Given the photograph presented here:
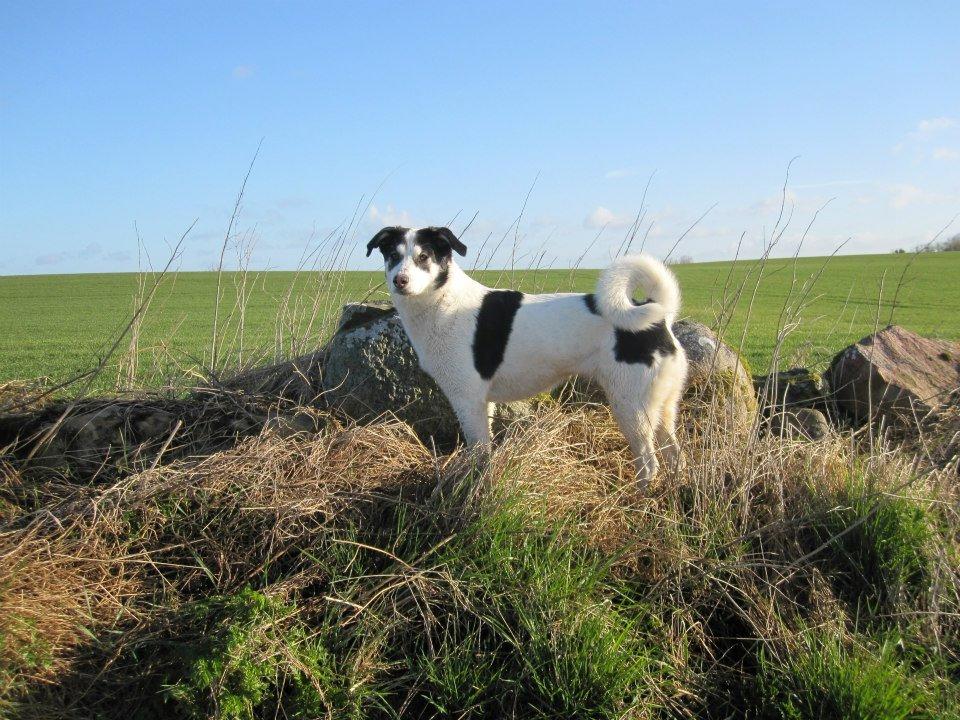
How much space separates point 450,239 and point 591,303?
1034 mm

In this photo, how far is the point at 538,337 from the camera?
469 centimetres

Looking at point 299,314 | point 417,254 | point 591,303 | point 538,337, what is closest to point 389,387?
point 417,254

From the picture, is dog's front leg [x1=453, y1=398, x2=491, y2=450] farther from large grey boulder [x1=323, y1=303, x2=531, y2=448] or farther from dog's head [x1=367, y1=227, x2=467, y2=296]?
dog's head [x1=367, y1=227, x2=467, y2=296]

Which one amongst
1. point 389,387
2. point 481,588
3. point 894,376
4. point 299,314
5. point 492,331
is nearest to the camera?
point 481,588

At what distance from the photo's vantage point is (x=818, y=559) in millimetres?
3713

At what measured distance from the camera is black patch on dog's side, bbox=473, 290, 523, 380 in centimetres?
475

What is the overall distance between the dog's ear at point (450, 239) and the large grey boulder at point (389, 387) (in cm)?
97

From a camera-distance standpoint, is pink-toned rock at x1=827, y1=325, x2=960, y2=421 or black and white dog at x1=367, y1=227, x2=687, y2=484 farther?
pink-toned rock at x1=827, y1=325, x2=960, y2=421

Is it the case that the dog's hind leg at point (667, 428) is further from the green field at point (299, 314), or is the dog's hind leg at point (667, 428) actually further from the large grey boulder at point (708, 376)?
the green field at point (299, 314)

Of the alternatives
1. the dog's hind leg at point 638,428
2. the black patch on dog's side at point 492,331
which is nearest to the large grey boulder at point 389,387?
the black patch on dog's side at point 492,331

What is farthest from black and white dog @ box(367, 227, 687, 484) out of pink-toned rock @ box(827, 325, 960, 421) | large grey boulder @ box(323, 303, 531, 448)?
pink-toned rock @ box(827, 325, 960, 421)

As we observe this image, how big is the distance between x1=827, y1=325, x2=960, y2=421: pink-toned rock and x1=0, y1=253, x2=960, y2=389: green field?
40 cm

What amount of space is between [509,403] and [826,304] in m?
22.1

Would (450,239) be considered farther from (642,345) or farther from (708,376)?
(708,376)
